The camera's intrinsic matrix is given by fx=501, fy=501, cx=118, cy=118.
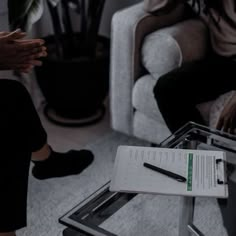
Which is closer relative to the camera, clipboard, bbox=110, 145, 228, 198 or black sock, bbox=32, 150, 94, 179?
clipboard, bbox=110, 145, 228, 198

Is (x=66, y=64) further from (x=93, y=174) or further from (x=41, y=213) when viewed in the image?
(x=41, y=213)

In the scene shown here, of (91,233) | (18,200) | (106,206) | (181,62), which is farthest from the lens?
(181,62)

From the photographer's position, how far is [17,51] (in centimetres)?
149

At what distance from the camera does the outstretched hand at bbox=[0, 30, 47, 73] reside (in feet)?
4.83

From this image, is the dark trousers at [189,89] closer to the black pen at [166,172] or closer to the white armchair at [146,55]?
the white armchair at [146,55]

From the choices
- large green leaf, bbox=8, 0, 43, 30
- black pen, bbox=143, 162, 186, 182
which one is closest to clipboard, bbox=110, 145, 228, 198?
black pen, bbox=143, 162, 186, 182

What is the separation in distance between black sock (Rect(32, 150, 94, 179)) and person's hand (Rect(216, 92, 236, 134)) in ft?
1.63

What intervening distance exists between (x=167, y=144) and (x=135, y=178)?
280 millimetres

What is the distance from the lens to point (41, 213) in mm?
1831

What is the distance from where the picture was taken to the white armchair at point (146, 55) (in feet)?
6.43

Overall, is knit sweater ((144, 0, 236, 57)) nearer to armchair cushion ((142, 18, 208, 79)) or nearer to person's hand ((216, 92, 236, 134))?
armchair cushion ((142, 18, 208, 79))

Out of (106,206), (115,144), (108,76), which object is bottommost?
(115,144)

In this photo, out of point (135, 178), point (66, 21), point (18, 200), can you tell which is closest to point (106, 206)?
point (135, 178)

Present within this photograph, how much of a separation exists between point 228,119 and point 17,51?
2.34 feet
